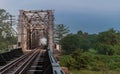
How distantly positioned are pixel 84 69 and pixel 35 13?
18.9 meters

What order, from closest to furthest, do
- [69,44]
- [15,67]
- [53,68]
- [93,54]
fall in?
[53,68], [15,67], [69,44], [93,54]

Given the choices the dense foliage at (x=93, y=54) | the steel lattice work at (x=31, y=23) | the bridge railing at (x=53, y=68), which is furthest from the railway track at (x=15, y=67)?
the dense foliage at (x=93, y=54)

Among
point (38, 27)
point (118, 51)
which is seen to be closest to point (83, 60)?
point (38, 27)

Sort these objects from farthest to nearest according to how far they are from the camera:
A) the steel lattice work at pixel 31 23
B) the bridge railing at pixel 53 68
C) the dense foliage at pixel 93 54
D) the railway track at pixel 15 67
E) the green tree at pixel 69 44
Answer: the green tree at pixel 69 44 → the dense foliage at pixel 93 54 → the steel lattice work at pixel 31 23 → the railway track at pixel 15 67 → the bridge railing at pixel 53 68

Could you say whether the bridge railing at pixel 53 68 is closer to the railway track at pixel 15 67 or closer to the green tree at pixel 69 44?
the railway track at pixel 15 67

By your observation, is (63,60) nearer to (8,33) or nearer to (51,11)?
(51,11)

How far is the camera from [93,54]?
115562 millimetres

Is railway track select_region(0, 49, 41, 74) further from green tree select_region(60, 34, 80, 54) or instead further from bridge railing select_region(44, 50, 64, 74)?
green tree select_region(60, 34, 80, 54)

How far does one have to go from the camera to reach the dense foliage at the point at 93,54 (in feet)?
235

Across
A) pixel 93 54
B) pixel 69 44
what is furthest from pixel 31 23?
pixel 93 54

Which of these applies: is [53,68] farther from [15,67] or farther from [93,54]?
[93,54]

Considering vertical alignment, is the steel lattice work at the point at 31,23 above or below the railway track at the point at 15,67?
above

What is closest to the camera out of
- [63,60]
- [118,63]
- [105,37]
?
[63,60]

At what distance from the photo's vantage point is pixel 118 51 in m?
118
